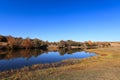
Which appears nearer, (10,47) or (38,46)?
(10,47)

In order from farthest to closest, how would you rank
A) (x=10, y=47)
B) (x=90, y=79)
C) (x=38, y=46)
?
(x=38, y=46), (x=10, y=47), (x=90, y=79)

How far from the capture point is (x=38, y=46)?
4941 inches

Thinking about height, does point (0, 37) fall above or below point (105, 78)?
above

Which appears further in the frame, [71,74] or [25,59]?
[25,59]

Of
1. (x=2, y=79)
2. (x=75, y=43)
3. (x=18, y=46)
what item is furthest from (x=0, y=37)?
(x=2, y=79)

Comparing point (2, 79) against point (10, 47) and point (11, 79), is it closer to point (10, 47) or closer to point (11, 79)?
point (11, 79)

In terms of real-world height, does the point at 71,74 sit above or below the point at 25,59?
below

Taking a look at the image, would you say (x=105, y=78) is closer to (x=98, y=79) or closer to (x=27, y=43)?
(x=98, y=79)

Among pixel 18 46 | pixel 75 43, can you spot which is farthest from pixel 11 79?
pixel 75 43

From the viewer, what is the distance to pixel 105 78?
16.3m

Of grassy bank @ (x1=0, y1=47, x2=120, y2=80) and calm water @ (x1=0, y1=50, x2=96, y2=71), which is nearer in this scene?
grassy bank @ (x1=0, y1=47, x2=120, y2=80)

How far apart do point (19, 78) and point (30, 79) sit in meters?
1.42

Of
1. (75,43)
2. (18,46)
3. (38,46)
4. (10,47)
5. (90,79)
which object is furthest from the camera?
(75,43)

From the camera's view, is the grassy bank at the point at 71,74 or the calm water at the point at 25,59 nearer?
the grassy bank at the point at 71,74
